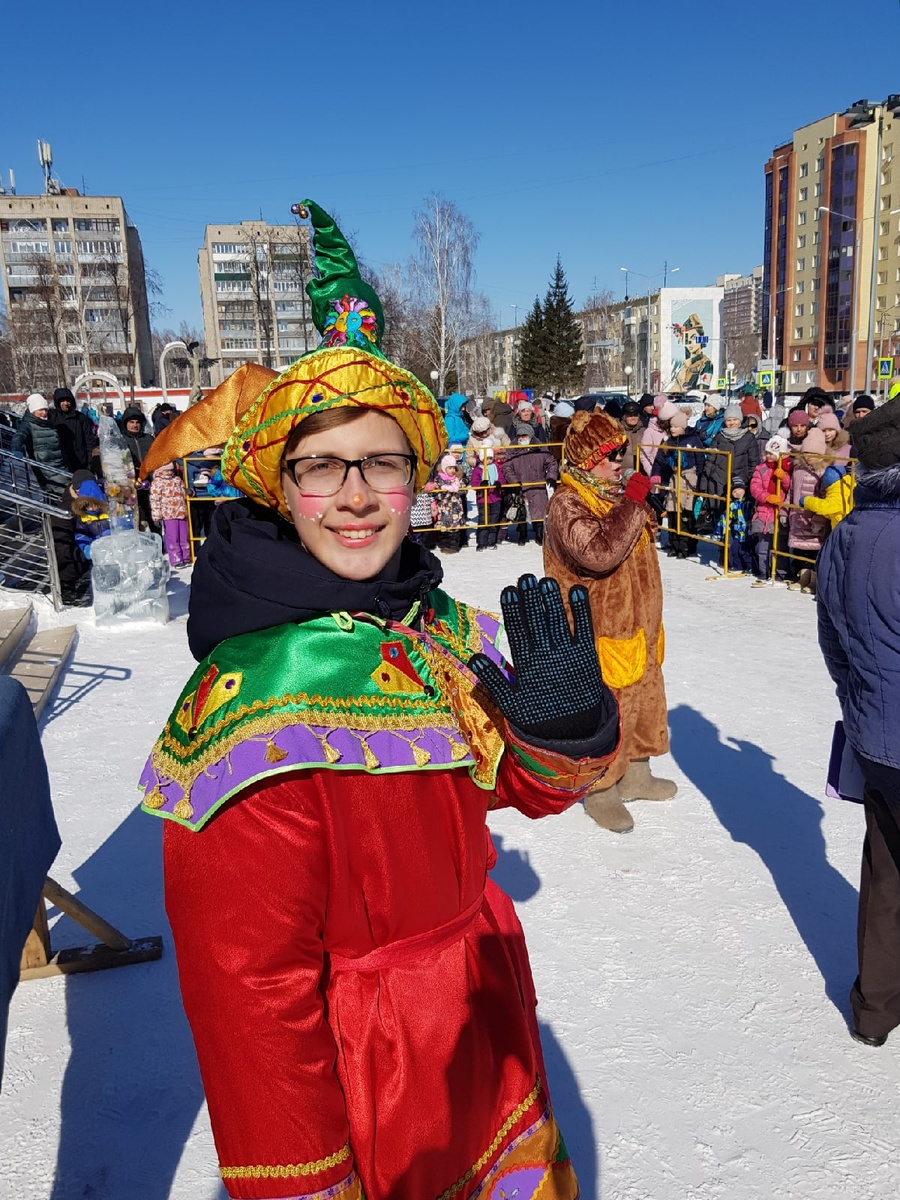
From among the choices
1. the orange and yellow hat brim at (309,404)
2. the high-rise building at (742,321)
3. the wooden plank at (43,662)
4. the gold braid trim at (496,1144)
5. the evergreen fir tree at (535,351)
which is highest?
the high-rise building at (742,321)

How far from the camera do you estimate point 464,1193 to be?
1325 mm

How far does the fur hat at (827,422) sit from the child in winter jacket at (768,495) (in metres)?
0.38

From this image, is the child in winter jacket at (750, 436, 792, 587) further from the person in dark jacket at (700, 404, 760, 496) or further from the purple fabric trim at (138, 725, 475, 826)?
the purple fabric trim at (138, 725, 475, 826)

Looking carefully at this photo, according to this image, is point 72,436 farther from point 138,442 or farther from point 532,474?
point 532,474

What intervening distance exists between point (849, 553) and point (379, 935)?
71.8 inches

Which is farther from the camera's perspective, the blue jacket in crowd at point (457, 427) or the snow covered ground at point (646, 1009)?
the blue jacket in crowd at point (457, 427)

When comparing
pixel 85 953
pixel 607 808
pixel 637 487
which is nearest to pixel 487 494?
pixel 637 487

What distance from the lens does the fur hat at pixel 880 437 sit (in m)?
2.32

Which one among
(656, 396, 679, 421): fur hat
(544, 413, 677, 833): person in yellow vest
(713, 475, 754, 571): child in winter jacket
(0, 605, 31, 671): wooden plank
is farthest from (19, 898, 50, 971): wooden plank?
(656, 396, 679, 421): fur hat

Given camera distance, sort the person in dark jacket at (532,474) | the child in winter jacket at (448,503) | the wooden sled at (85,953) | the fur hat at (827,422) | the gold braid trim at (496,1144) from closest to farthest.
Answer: the gold braid trim at (496,1144) → the wooden sled at (85,953) → the fur hat at (827,422) → the child in winter jacket at (448,503) → the person in dark jacket at (532,474)

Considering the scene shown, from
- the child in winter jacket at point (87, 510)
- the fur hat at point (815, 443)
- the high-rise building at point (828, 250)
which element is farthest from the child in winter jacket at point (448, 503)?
the high-rise building at point (828, 250)

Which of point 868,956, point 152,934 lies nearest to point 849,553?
point 868,956

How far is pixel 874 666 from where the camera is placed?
8.01ft

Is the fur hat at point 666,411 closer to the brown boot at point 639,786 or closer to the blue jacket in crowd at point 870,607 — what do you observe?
the brown boot at point 639,786
